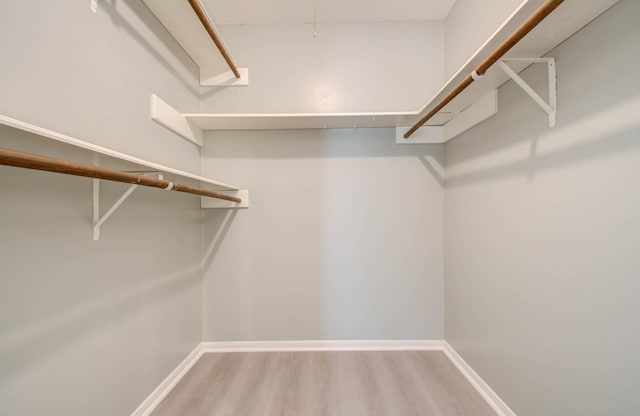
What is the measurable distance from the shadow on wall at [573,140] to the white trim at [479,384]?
1239 millimetres

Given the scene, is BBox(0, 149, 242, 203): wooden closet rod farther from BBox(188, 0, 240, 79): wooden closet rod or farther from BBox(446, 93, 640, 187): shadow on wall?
BBox(446, 93, 640, 187): shadow on wall

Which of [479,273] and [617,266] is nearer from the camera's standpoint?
[617,266]

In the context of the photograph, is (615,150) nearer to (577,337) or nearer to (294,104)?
(577,337)

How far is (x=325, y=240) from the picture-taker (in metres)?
2.09

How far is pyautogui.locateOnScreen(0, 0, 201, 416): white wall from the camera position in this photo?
0.81 meters

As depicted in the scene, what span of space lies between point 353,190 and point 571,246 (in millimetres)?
1342

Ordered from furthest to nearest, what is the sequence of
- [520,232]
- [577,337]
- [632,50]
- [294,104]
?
[294,104], [520,232], [577,337], [632,50]

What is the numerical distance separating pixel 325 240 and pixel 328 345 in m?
0.85

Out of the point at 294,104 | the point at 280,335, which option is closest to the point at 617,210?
the point at 294,104

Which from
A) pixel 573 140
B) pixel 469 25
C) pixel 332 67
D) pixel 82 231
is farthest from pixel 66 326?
pixel 469 25

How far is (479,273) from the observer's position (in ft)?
5.26

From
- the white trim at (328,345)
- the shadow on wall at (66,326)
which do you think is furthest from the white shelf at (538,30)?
the shadow on wall at (66,326)

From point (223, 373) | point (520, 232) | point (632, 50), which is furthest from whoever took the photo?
point (223, 373)

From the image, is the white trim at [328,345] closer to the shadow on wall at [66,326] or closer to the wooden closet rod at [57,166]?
the shadow on wall at [66,326]
